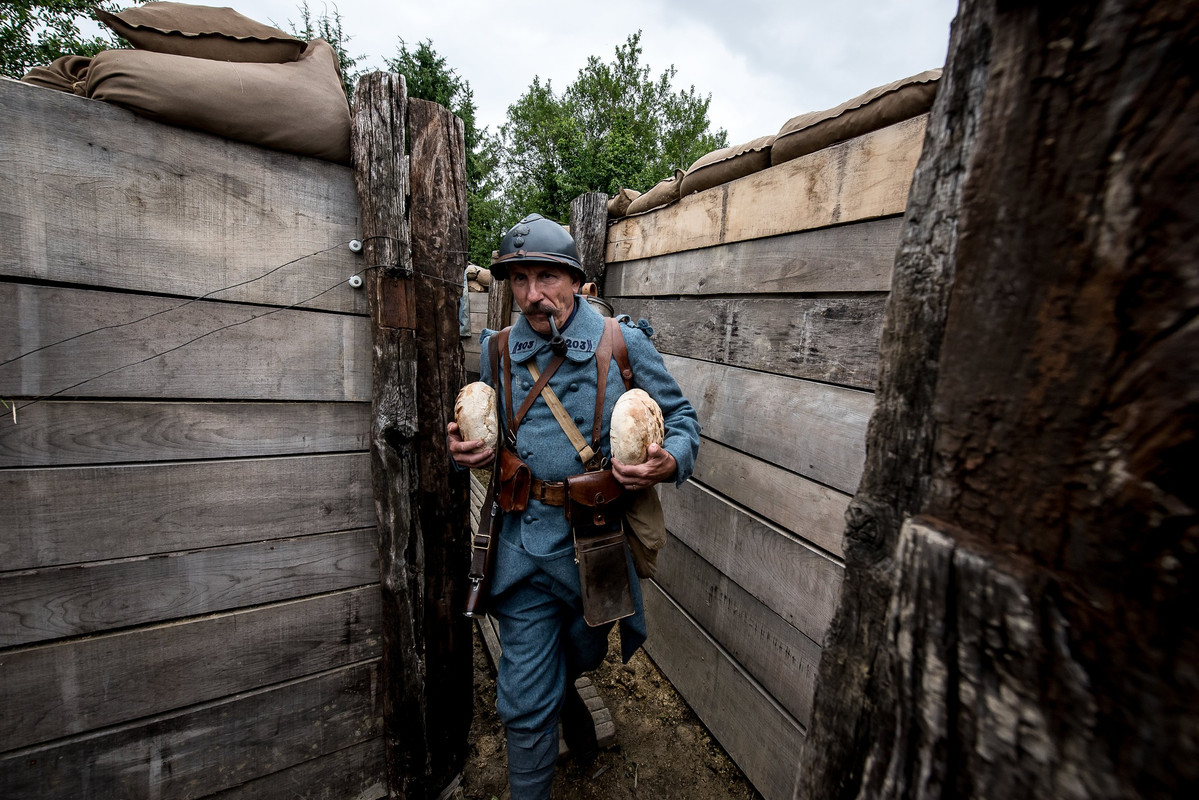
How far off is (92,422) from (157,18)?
1344 millimetres

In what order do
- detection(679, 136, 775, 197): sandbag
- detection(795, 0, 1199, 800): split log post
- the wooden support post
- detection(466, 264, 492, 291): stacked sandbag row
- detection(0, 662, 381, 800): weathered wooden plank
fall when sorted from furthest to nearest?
detection(466, 264, 492, 291): stacked sandbag row
the wooden support post
detection(679, 136, 775, 197): sandbag
detection(0, 662, 381, 800): weathered wooden plank
detection(795, 0, 1199, 800): split log post

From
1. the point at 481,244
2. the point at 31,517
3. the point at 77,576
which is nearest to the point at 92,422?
the point at 31,517

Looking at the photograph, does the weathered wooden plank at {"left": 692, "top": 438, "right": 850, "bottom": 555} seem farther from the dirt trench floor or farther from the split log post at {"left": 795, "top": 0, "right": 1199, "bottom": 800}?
the dirt trench floor

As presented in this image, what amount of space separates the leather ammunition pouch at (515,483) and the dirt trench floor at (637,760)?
1.58 m

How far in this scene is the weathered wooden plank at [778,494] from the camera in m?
1.80

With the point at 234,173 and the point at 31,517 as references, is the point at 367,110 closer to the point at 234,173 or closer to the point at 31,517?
the point at 234,173

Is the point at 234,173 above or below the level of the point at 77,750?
above

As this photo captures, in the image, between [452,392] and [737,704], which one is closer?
[452,392]

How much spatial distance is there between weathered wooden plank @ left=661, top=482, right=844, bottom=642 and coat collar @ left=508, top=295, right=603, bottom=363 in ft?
3.59

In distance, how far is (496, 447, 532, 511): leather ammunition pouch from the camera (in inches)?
78.2

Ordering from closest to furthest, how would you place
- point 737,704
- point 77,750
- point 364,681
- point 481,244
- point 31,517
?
point 31,517, point 77,750, point 364,681, point 737,704, point 481,244

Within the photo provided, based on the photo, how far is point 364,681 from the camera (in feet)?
7.22

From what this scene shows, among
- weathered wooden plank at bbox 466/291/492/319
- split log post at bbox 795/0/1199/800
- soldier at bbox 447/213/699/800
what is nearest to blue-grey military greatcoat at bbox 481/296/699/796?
soldier at bbox 447/213/699/800

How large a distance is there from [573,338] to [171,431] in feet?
4.86
